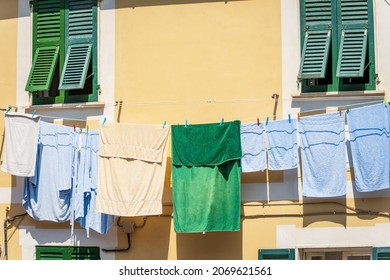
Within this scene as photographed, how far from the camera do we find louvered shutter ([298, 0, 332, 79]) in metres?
11.4

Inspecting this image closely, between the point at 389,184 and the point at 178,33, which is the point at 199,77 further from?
the point at 389,184

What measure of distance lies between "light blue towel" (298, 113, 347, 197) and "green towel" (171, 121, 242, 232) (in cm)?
87

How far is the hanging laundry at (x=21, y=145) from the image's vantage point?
11.8 meters

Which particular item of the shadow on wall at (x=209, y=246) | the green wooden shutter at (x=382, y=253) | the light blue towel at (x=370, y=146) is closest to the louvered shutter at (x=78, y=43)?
the shadow on wall at (x=209, y=246)

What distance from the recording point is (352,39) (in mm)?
11492

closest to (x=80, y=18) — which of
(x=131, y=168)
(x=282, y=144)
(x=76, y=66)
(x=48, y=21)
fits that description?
(x=48, y=21)

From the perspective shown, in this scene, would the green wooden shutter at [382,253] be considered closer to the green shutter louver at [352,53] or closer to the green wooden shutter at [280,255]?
the green wooden shutter at [280,255]

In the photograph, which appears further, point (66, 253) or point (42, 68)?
point (42, 68)

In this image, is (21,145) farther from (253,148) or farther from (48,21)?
(253,148)

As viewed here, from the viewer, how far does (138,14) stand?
12.3 m

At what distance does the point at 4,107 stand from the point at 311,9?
4614 mm

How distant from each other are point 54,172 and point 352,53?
434 cm

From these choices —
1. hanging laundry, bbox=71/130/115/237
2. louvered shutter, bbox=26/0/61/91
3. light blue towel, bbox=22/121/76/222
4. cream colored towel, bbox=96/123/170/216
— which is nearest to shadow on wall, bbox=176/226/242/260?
cream colored towel, bbox=96/123/170/216

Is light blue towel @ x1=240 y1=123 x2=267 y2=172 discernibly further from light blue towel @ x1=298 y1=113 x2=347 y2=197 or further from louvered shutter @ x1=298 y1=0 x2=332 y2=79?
louvered shutter @ x1=298 y1=0 x2=332 y2=79
